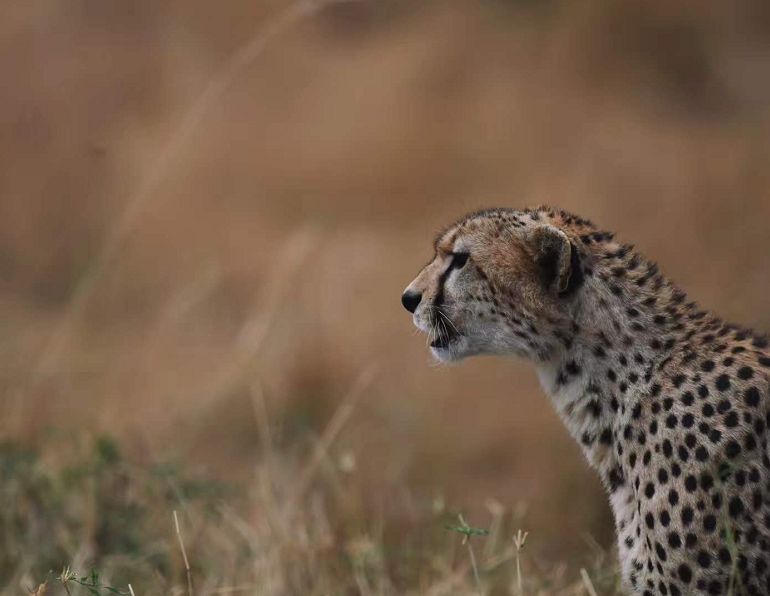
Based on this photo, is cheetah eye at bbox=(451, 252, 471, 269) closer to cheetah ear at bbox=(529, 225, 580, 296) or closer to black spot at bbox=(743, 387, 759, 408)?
cheetah ear at bbox=(529, 225, 580, 296)

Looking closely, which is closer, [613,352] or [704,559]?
[704,559]

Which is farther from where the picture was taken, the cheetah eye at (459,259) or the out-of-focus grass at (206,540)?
the out-of-focus grass at (206,540)

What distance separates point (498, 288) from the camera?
3172mm

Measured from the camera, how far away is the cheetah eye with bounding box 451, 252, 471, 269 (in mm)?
3254

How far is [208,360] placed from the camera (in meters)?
7.19

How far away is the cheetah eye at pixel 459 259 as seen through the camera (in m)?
3.25

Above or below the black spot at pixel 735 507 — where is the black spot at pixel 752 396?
above

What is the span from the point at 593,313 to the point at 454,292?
0.31 meters

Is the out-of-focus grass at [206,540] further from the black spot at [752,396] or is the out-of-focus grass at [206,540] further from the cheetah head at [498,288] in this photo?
the black spot at [752,396]

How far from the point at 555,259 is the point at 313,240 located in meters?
4.57

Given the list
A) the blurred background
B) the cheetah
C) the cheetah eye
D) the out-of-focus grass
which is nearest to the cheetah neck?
the cheetah

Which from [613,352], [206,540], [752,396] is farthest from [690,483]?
[206,540]

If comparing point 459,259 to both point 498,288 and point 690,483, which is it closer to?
point 498,288

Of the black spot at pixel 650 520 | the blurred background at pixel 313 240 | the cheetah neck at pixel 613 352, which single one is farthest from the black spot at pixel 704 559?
the blurred background at pixel 313 240
